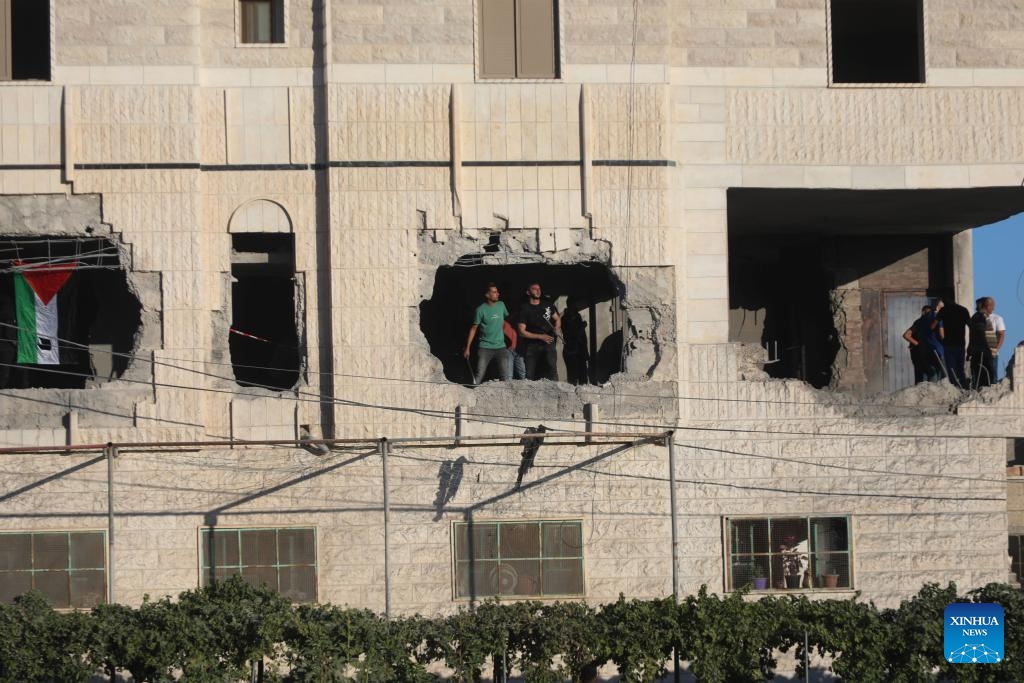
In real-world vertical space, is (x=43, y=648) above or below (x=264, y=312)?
below

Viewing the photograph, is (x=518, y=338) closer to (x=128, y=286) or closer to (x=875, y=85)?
(x=128, y=286)

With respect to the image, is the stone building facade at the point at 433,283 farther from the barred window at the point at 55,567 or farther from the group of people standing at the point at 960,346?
the group of people standing at the point at 960,346

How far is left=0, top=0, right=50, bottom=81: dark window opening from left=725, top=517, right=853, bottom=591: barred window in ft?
36.5

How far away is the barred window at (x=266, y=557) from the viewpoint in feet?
60.7

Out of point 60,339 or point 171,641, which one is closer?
point 171,641

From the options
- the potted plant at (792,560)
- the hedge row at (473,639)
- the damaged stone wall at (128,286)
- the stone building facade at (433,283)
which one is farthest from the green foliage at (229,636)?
the potted plant at (792,560)

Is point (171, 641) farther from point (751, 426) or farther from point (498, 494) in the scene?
point (751, 426)

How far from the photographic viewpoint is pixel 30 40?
20.2 metres

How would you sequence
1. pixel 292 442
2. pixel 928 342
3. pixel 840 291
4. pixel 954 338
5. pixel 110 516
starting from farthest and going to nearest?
pixel 840 291 < pixel 954 338 < pixel 928 342 < pixel 292 442 < pixel 110 516

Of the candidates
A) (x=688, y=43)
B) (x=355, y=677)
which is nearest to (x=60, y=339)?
(x=355, y=677)

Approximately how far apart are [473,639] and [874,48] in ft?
40.5

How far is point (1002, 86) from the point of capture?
64.2ft

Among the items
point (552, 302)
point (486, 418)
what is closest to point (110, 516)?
point (486, 418)

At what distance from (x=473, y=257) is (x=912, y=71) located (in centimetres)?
862
